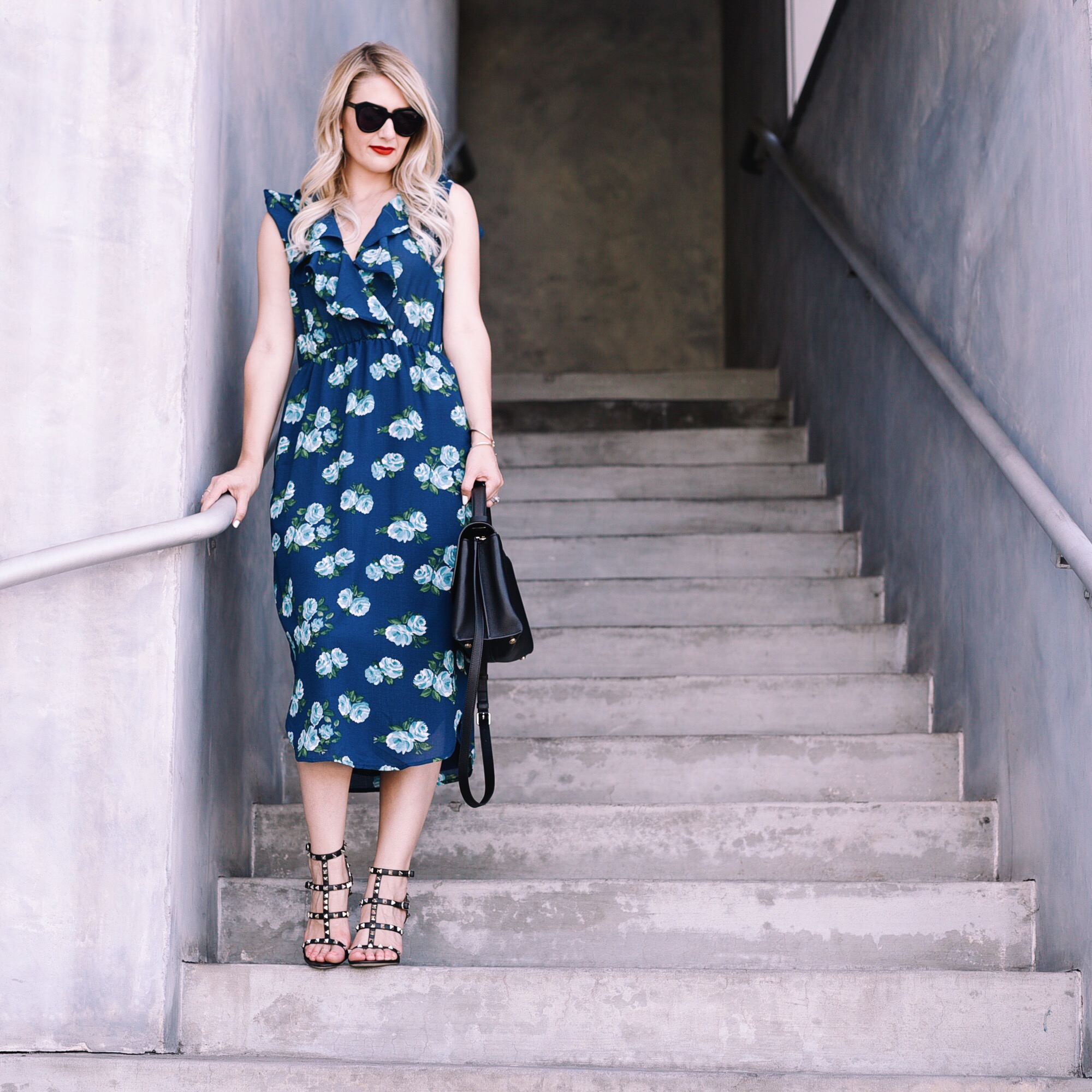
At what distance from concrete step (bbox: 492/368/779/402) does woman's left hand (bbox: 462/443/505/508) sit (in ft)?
8.52

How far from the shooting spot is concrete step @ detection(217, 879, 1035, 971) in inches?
86.0

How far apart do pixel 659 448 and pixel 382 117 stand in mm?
2269

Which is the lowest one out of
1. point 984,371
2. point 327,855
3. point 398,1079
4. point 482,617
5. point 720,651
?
point 398,1079

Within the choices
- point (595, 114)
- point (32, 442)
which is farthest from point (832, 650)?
point (595, 114)

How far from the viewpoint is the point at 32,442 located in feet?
6.76

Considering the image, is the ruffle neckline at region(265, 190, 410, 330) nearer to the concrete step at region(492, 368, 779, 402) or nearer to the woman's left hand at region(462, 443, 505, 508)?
the woman's left hand at region(462, 443, 505, 508)

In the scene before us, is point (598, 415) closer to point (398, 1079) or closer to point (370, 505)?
point (370, 505)

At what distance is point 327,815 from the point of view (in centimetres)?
211

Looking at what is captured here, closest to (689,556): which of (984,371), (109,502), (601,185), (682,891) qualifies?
(984,371)

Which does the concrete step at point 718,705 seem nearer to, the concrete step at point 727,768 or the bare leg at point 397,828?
the concrete step at point 727,768

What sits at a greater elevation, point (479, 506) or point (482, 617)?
point (479, 506)

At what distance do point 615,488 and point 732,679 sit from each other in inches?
52.1

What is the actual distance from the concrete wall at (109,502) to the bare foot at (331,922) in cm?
20

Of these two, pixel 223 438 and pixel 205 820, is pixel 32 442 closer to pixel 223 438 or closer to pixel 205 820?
pixel 223 438
